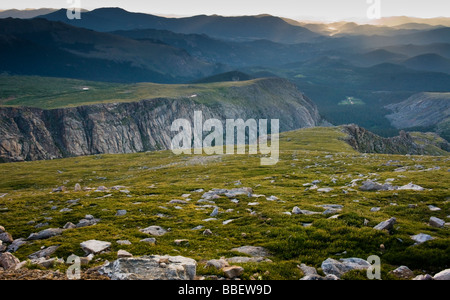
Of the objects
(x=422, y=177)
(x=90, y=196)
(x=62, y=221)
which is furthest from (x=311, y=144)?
(x=62, y=221)

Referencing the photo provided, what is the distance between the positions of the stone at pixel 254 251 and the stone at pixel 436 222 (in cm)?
907

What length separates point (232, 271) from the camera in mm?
11539

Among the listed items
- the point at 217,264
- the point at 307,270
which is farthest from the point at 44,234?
the point at 307,270

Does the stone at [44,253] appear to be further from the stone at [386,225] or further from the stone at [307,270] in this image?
the stone at [386,225]

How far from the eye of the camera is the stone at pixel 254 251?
14175 mm

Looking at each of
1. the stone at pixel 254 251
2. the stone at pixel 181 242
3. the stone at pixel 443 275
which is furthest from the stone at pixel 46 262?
the stone at pixel 443 275

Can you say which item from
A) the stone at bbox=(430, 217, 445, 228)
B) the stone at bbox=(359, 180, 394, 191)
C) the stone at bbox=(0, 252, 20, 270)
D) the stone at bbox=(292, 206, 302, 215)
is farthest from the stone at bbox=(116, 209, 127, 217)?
the stone at bbox=(359, 180, 394, 191)

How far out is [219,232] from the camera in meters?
17.2

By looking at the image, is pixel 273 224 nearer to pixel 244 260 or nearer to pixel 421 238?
pixel 244 260

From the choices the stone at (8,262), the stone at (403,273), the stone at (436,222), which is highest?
the stone at (436,222)

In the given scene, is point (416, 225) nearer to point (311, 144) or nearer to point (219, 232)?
point (219, 232)

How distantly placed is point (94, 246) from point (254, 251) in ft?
25.5

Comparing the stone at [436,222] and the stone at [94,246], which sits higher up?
the stone at [436,222]

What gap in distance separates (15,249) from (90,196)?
37.9 ft
